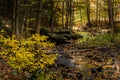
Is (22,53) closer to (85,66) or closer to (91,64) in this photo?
(85,66)

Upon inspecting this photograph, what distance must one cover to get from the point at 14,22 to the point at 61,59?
5.32 m

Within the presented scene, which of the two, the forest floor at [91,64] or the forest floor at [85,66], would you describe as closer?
the forest floor at [85,66]

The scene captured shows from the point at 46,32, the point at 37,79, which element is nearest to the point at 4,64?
the point at 37,79

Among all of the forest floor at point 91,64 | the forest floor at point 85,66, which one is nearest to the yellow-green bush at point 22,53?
the forest floor at point 85,66

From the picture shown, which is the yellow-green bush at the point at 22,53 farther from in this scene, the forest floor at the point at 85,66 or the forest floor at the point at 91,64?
the forest floor at the point at 91,64

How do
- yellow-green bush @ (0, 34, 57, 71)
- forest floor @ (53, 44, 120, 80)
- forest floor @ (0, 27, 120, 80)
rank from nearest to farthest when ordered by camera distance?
yellow-green bush @ (0, 34, 57, 71)
forest floor @ (0, 27, 120, 80)
forest floor @ (53, 44, 120, 80)

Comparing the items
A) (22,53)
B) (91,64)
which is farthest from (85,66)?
(22,53)

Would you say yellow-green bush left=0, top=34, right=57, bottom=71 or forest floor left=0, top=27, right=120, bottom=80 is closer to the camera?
yellow-green bush left=0, top=34, right=57, bottom=71

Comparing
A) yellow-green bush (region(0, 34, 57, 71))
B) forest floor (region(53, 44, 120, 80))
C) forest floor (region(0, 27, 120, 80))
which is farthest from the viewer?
forest floor (region(53, 44, 120, 80))

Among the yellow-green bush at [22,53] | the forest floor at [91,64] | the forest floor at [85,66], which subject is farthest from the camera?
the forest floor at [91,64]

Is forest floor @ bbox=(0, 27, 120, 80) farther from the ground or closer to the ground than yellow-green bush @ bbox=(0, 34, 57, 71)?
closer to the ground

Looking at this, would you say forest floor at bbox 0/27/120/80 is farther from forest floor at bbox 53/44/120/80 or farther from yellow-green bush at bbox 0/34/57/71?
yellow-green bush at bbox 0/34/57/71

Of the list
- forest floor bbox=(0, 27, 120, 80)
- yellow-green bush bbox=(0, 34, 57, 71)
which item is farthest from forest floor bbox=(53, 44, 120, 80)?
yellow-green bush bbox=(0, 34, 57, 71)

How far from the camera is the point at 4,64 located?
12.8 m
